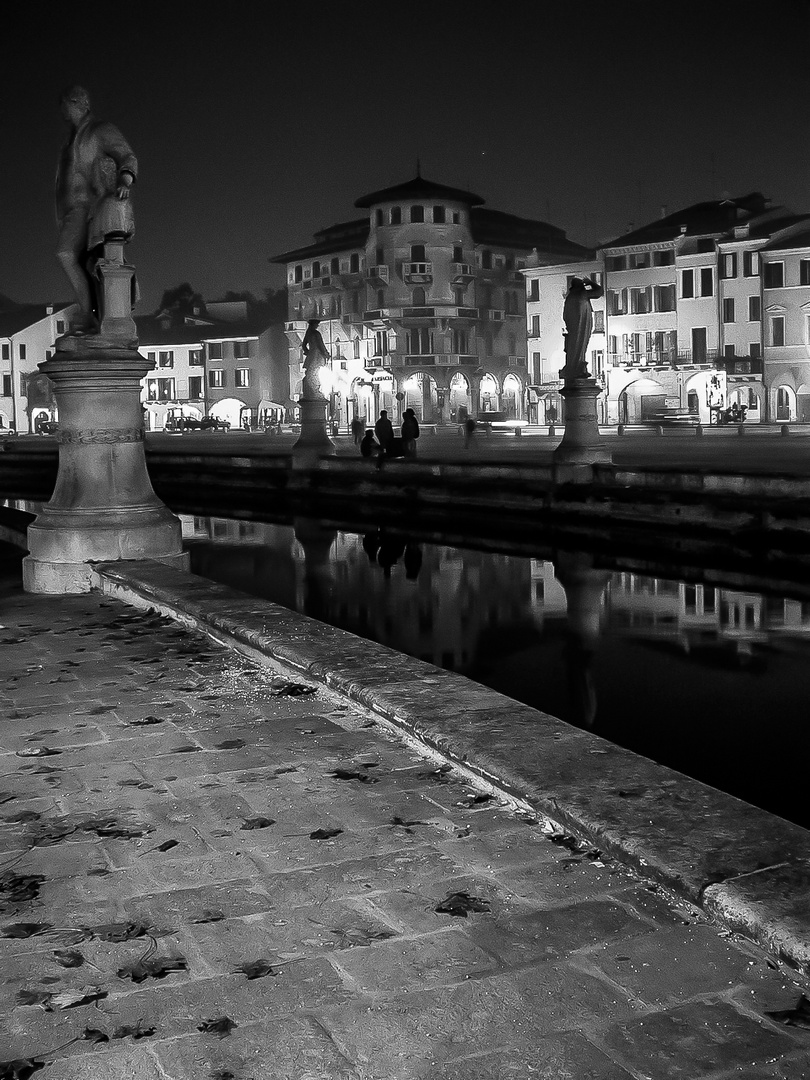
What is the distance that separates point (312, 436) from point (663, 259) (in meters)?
45.9

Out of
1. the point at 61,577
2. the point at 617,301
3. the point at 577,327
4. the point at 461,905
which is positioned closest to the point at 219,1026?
the point at 461,905

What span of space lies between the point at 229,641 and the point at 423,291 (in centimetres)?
7731

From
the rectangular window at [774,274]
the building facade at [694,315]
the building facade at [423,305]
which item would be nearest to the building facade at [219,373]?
the building facade at [423,305]

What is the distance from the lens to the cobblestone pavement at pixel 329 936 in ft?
8.82

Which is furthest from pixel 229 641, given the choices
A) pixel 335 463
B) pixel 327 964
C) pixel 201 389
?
pixel 201 389

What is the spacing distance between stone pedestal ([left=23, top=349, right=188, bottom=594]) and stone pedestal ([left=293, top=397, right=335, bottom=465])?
61.7 feet

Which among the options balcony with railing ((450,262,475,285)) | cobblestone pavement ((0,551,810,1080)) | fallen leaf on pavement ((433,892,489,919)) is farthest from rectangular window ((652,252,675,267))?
fallen leaf on pavement ((433,892,489,919))

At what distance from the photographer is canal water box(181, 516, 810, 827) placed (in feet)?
22.0

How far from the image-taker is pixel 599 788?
13.6 feet

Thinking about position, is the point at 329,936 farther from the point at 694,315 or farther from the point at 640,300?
the point at 640,300

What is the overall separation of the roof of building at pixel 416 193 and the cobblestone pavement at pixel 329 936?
79.8 meters

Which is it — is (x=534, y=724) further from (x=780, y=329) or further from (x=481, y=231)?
(x=481, y=231)

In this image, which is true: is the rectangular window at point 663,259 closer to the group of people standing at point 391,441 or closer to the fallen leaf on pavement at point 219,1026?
the group of people standing at point 391,441

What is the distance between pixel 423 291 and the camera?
8250 cm
